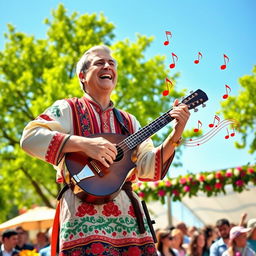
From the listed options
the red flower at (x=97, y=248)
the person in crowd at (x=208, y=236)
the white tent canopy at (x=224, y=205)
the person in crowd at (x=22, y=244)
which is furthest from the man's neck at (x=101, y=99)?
the white tent canopy at (x=224, y=205)

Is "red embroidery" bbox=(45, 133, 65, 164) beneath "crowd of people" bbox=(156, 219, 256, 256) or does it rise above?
above

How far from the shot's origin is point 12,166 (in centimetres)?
2070

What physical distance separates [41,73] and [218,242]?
14761mm

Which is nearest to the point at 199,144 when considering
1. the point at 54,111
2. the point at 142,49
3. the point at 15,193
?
the point at 54,111

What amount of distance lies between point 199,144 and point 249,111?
1901cm

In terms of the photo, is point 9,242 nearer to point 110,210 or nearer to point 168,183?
point 168,183

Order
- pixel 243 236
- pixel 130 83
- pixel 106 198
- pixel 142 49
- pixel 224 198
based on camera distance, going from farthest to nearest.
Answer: pixel 142 49 < pixel 130 83 < pixel 224 198 < pixel 243 236 < pixel 106 198

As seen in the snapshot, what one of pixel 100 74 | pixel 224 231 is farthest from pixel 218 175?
pixel 100 74

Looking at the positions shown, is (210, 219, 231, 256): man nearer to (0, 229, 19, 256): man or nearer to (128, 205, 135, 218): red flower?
(0, 229, 19, 256): man

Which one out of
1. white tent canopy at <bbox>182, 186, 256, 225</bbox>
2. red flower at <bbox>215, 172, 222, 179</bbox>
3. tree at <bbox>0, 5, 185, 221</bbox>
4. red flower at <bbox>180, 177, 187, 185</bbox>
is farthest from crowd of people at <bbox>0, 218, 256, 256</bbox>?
tree at <bbox>0, 5, 185, 221</bbox>

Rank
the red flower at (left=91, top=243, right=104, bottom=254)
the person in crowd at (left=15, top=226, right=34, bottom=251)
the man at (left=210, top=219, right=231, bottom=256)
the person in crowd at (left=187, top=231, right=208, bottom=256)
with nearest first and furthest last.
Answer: the red flower at (left=91, top=243, right=104, bottom=254)
the man at (left=210, top=219, right=231, bottom=256)
the person in crowd at (left=187, top=231, right=208, bottom=256)
the person in crowd at (left=15, top=226, right=34, bottom=251)

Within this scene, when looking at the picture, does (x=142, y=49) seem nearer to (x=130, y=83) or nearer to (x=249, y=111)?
(x=130, y=83)

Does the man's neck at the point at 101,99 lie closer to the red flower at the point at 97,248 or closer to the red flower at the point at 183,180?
the red flower at the point at 97,248

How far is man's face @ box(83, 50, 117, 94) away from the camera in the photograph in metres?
3.63
